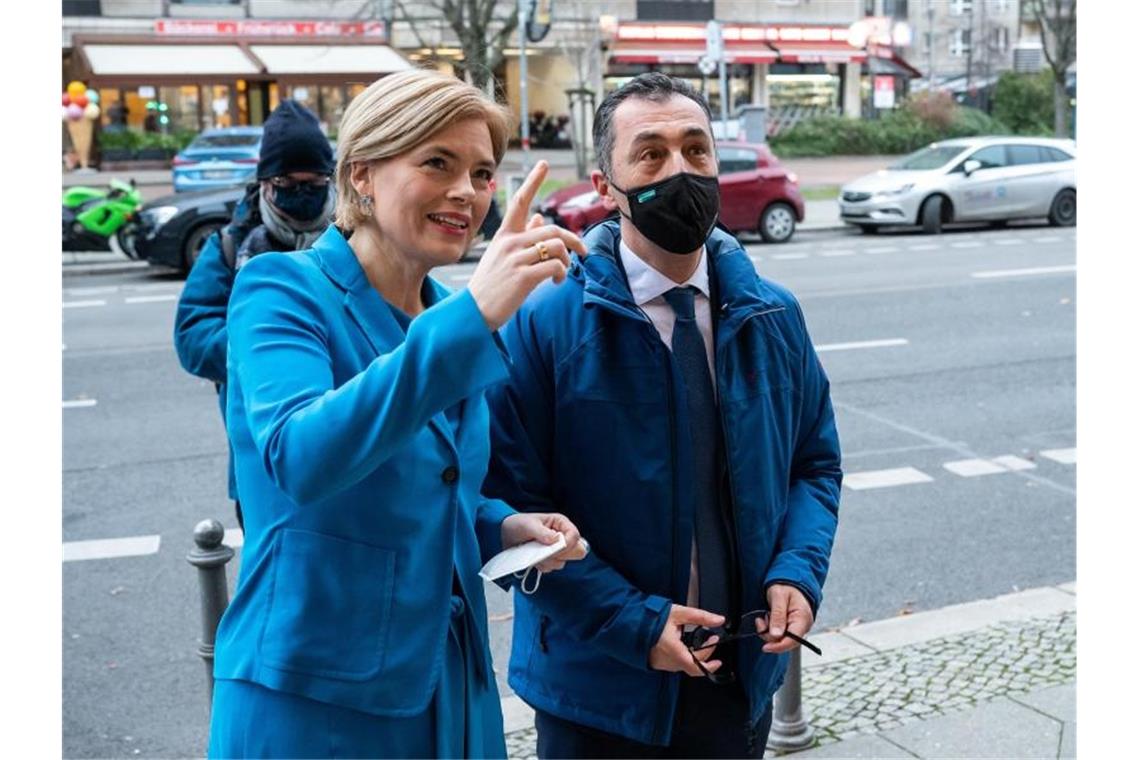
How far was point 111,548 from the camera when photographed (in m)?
6.91

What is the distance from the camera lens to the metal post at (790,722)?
174 inches

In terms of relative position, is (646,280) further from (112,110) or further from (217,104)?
(217,104)

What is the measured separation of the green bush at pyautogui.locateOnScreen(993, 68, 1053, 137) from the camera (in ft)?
146

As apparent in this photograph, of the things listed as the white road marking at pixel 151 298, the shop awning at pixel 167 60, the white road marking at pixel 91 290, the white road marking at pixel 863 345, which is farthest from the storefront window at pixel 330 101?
the white road marking at pixel 863 345

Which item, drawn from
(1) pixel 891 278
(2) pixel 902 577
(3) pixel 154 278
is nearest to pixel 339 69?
(3) pixel 154 278

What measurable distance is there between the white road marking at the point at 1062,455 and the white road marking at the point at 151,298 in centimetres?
1059

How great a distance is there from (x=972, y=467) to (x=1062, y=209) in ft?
51.4

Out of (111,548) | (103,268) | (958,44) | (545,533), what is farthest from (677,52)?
(545,533)

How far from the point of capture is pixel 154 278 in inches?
724

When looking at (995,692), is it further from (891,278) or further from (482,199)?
(891,278)

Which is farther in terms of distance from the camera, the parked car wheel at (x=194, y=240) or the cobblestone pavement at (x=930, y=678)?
the parked car wheel at (x=194, y=240)

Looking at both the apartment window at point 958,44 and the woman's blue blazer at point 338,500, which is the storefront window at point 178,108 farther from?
the woman's blue blazer at point 338,500

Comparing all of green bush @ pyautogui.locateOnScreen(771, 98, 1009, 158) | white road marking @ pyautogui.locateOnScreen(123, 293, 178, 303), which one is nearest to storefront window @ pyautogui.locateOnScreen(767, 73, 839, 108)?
green bush @ pyautogui.locateOnScreen(771, 98, 1009, 158)

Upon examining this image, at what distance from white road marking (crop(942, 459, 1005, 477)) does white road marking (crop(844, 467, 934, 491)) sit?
0.23 m
